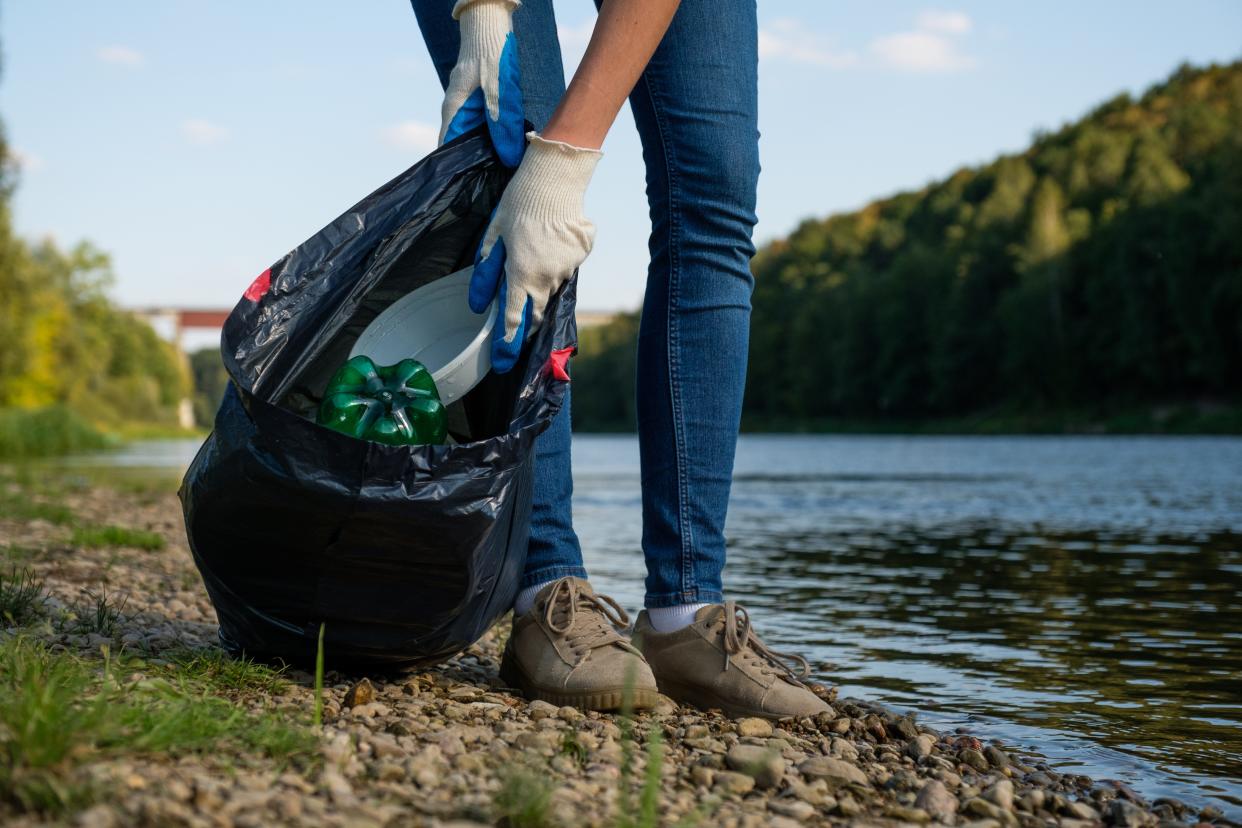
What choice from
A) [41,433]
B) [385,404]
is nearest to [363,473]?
[385,404]

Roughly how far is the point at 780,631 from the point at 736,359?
1.74 meters

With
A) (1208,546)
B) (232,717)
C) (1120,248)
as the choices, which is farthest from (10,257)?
(1120,248)

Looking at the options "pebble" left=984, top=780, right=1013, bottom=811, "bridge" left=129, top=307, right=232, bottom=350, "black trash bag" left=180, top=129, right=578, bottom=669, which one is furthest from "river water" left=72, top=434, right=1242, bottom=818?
"bridge" left=129, top=307, right=232, bottom=350

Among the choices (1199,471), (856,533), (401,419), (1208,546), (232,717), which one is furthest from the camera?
(1199,471)

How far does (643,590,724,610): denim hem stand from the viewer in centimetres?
247

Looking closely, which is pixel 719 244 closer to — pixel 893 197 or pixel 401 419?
pixel 401 419

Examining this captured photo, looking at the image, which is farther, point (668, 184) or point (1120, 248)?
point (1120, 248)

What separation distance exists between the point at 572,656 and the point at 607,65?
45.2 inches

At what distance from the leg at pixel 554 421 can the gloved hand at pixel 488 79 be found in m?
0.12

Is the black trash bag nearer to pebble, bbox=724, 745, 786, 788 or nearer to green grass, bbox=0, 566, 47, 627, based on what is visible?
pebble, bbox=724, 745, 786, 788

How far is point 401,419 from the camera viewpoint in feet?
7.38

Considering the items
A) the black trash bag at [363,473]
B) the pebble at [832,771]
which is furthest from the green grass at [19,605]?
the pebble at [832,771]

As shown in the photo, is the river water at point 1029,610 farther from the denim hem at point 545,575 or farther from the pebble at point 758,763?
the denim hem at point 545,575

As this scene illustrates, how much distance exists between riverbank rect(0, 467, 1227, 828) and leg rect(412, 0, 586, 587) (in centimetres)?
32
